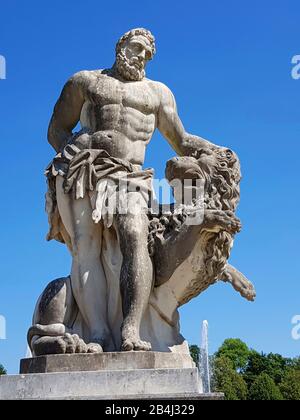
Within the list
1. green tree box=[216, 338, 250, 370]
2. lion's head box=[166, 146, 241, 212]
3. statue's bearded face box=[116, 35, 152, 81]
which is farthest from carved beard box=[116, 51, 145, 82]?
green tree box=[216, 338, 250, 370]

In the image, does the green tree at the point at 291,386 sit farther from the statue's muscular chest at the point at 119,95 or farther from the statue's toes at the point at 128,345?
the statue's toes at the point at 128,345

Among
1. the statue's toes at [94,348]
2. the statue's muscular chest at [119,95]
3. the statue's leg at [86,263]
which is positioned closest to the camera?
the statue's toes at [94,348]

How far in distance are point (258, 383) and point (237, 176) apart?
51.7m

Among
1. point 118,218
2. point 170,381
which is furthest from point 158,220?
point 170,381

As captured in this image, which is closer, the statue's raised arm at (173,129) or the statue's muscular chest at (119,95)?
the statue's muscular chest at (119,95)

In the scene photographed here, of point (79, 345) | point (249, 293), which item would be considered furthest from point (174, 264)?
point (79, 345)

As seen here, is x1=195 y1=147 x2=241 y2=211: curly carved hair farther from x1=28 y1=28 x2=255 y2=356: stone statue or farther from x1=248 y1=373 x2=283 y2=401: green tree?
x1=248 y1=373 x2=283 y2=401: green tree

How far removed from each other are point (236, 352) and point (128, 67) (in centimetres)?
7181

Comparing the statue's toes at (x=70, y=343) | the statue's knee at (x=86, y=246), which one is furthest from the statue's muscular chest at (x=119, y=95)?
the statue's toes at (x=70, y=343)

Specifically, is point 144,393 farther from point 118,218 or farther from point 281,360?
point 281,360

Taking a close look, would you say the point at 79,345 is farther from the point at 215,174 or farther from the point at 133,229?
the point at 215,174

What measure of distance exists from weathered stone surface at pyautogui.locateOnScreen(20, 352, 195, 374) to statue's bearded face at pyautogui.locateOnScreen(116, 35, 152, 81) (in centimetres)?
352

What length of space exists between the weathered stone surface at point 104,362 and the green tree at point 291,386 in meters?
48.5

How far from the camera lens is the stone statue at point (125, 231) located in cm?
694
